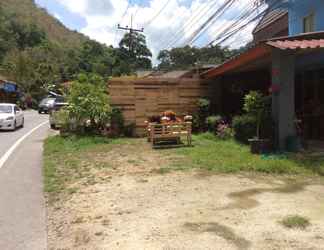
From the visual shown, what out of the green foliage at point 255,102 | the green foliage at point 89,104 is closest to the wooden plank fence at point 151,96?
the green foliage at point 89,104

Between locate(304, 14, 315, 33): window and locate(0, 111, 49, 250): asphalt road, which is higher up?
locate(304, 14, 315, 33): window

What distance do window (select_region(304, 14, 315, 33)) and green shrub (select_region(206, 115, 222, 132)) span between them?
17.2ft

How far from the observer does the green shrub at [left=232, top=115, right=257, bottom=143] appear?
1130cm

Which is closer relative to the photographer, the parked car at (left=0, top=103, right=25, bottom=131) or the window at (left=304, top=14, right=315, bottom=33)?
the window at (left=304, top=14, right=315, bottom=33)

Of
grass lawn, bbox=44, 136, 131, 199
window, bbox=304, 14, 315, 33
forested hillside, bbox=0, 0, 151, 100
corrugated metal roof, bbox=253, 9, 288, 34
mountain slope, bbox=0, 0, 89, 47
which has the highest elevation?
mountain slope, bbox=0, 0, 89, 47

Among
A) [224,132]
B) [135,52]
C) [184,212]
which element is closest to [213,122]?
[224,132]

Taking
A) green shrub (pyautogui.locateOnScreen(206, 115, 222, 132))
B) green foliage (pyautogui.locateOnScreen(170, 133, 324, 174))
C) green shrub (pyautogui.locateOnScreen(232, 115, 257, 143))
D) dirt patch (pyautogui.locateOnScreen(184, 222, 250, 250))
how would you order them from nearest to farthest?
dirt patch (pyautogui.locateOnScreen(184, 222, 250, 250)) < green foliage (pyautogui.locateOnScreen(170, 133, 324, 174)) < green shrub (pyautogui.locateOnScreen(232, 115, 257, 143)) < green shrub (pyautogui.locateOnScreen(206, 115, 222, 132))

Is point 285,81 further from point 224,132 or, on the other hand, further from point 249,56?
point 224,132

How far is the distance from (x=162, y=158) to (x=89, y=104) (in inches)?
226

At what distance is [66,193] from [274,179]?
4023 millimetres

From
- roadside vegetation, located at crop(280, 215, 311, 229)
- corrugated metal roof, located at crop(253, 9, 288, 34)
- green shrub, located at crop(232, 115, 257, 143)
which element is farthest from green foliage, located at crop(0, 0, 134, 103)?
roadside vegetation, located at crop(280, 215, 311, 229)

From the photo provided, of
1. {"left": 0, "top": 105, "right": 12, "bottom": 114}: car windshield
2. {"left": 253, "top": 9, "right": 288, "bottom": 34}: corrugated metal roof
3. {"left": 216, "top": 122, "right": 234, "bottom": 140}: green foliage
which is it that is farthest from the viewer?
{"left": 253, "top": 9, "right": 288, "bottom": 34}: corrugated metal roof

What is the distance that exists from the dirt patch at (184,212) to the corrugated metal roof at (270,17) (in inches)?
621

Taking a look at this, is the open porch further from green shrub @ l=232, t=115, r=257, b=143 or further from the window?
the window
